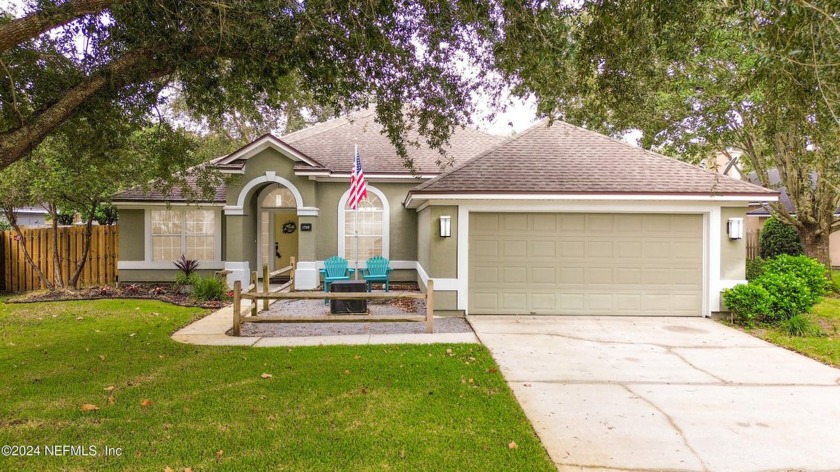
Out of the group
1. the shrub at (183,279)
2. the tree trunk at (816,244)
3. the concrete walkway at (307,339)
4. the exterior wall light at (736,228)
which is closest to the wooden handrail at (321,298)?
the concrete walkway at (307,339)

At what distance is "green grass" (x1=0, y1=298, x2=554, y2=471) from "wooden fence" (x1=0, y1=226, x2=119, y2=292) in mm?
7028

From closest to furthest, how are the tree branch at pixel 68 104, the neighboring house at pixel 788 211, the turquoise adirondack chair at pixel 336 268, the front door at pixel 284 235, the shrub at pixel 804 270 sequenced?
1. the tree branch at pixel 68 104
2. the shrub at pixel 804 270
3. the turquoise adirondack chair at pixel 336 268
4. the front door at pixel 284 235
5. the neighboring house at pixel 788 211

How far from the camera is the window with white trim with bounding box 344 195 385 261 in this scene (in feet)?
42.8

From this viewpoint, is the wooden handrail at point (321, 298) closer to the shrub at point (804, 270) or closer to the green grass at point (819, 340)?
the green grass at point (819, 340)

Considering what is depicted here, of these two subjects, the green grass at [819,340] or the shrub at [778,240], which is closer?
the green grass at [819,340]

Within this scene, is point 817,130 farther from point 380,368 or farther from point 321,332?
point 321,332

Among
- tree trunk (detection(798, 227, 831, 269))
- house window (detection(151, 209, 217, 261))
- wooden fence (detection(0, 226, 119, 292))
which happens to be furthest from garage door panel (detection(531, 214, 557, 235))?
wooden fence (detection(0, 226, 119, 292))

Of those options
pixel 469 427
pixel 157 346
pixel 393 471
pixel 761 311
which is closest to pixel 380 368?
pixel 469 427

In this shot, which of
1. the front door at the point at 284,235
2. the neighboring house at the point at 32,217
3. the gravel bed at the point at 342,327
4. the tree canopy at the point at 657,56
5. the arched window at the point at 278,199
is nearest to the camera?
the tree canopy at the point at 657,56

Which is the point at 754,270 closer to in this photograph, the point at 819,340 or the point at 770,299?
the point at 770,299

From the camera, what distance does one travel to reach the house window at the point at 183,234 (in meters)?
12.9

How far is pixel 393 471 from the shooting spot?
10.6 feet

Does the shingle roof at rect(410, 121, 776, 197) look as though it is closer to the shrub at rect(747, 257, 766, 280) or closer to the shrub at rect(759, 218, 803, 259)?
the shrub at rect(747, 257, 766, 280)

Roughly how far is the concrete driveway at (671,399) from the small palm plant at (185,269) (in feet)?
29.3
